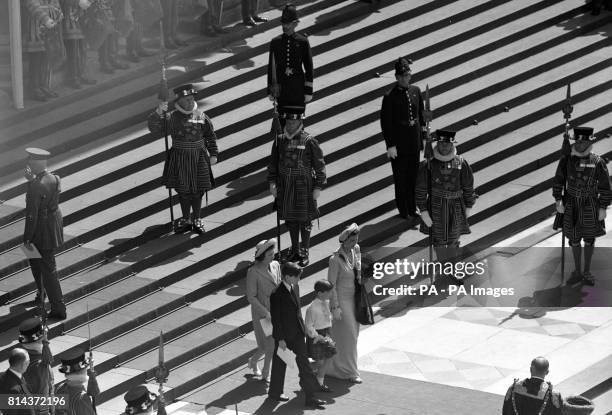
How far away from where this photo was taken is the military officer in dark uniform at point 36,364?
1647 centimetres

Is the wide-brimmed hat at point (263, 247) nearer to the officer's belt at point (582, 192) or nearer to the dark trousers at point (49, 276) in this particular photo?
the dark trousers at point (49, 276)

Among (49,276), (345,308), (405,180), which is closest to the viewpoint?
(345,308)

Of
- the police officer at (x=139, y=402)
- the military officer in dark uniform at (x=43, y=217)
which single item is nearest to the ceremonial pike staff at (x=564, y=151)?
the military officer in dark uniform at (x=43, y=217)

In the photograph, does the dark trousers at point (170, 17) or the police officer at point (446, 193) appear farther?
the dark trousers at point (170, 17)

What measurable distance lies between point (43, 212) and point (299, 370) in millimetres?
3611

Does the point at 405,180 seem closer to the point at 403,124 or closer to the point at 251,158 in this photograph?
the point at 403,124

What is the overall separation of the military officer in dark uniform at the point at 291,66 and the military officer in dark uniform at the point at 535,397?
862cm

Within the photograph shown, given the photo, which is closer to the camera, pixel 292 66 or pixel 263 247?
pixel 263 247

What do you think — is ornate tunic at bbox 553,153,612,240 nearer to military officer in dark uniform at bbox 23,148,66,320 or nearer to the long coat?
military officer in dark uniform at bbox 23,148,66,320

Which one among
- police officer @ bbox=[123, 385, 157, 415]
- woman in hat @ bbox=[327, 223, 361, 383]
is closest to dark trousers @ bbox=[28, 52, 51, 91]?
woman in hat @ bbox=[327, 223, 361, 383]

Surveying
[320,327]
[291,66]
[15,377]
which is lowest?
[320,327]

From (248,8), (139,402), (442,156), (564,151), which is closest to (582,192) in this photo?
(564,151)

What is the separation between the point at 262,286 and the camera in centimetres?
1939

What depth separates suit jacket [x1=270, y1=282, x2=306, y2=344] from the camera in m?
18.6
